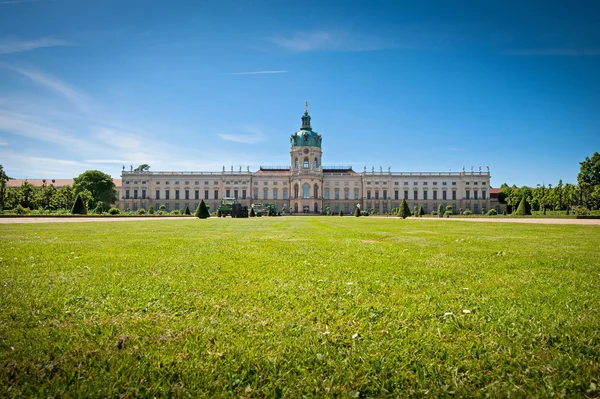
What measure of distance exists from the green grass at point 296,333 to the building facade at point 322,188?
7942cm

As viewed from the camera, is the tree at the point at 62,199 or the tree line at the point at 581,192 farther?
the tree at the point at 62,199

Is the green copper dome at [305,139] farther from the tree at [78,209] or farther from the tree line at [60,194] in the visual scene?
the tree at [78,209]

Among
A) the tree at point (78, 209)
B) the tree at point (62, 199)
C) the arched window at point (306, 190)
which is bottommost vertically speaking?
the tree at point (78, 209)

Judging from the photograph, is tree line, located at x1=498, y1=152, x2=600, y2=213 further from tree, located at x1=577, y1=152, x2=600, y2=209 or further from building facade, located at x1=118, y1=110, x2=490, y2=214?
building facade, located at x1=118, y1=110, x2=490, y2=214

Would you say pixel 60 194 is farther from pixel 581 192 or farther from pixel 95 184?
pixel 581 192

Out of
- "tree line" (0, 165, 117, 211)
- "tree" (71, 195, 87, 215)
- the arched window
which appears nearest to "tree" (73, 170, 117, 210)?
"tree line" (0, 165, 117, 211)

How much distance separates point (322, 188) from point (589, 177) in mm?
51158

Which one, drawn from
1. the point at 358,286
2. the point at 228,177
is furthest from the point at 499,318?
the point at 228,177

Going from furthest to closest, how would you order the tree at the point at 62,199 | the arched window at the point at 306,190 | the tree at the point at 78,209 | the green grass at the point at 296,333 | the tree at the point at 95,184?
the arched window at the point at 306,190
the tree at the point at 95,184
the tree at the point at 62,199
the tree at the point at 78,209
the green grass at the point at 296,333

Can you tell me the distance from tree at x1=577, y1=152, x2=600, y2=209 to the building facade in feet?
93.8

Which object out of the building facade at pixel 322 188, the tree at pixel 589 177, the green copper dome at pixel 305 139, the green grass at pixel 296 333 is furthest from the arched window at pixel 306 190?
the green grass at pixel 296 333

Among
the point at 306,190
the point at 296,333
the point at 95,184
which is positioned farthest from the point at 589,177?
the point at 95,184

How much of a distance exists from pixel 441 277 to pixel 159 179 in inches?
3539

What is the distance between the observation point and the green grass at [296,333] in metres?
1.84
